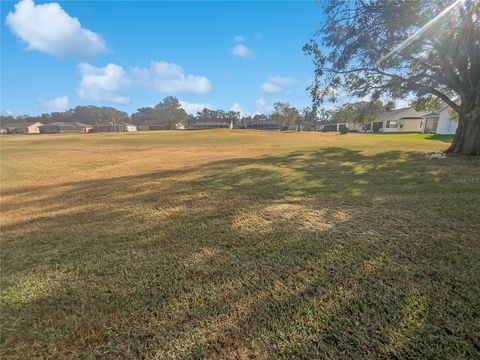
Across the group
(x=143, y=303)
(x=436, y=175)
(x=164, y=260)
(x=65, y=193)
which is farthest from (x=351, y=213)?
(x=65, y=193)

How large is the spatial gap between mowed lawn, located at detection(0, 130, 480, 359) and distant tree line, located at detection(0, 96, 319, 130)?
101 meters

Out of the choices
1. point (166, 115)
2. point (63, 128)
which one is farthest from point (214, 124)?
point (63, 128)

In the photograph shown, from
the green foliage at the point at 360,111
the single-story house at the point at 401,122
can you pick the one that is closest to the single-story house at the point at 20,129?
the green foliage at the point at 360,111

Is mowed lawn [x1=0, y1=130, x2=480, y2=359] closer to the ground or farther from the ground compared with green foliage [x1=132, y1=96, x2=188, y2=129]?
closer to the ground

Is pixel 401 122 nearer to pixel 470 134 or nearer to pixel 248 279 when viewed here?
pixel 470 134

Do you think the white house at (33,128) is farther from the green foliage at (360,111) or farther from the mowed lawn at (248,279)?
the mowed lawn at (248,279)

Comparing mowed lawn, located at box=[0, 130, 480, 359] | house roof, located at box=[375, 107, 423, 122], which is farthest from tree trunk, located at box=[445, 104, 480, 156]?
house roof, located at box=[375, 107, 423, 122]

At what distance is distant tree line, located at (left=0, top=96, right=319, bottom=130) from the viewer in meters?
110

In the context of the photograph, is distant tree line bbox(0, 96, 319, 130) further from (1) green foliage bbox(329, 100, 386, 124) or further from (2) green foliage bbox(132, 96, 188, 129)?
(1) green foliage bbox(329, 100, 386, 124)

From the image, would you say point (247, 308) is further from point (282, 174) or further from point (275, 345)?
point (282, 174)

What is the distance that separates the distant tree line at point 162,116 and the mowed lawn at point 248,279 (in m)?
101

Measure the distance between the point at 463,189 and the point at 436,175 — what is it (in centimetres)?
175

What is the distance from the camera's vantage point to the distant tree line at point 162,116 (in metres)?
110

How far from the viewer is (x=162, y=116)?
396 ft
